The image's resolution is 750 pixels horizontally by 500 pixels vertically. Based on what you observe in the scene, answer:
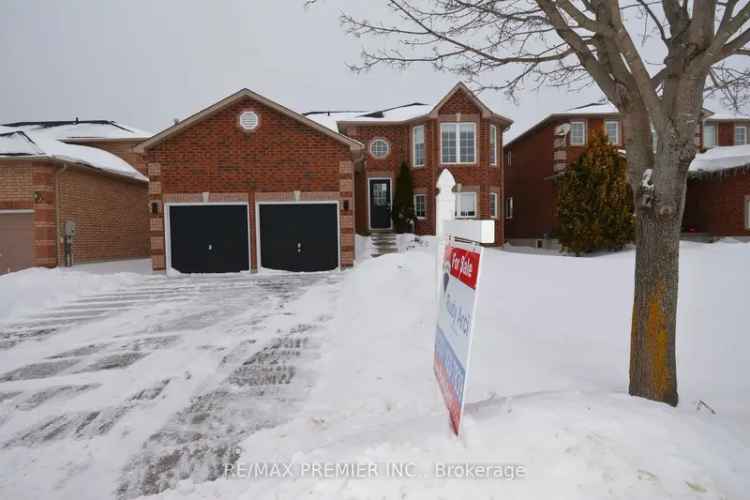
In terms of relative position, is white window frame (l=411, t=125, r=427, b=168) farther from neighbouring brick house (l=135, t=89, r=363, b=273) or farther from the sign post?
the sign post

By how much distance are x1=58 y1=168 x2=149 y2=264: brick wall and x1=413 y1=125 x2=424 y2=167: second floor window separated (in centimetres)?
1270

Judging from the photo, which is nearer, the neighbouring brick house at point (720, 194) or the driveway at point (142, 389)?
the driveway at point (142, 389)

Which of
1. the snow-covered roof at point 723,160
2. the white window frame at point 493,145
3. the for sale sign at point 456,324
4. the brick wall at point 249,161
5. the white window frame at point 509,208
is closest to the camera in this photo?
the for sale sign at point 456,324

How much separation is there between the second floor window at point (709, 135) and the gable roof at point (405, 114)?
40.5ft

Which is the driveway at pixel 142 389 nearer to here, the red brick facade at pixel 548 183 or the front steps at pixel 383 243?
the front steps at pixel 383 243

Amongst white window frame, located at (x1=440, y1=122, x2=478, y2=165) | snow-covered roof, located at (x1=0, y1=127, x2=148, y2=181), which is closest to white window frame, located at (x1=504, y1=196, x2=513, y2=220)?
white window frame, located at (x1=440, y1=122, x2=478, y2=165)

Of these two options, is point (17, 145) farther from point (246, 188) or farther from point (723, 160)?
point (723, 160)

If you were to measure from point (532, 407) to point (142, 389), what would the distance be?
13.5ft

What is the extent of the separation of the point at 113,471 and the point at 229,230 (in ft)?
40.4

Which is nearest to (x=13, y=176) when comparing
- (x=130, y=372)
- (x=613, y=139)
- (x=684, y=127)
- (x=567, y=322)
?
(x=130, y=372)

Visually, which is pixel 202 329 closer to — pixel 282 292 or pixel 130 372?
pixel 130 372

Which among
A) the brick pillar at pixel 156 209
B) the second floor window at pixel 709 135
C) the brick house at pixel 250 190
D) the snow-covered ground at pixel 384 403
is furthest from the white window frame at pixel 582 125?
the brick pillar at pixel 156 209

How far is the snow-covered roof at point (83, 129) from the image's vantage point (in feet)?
81.3

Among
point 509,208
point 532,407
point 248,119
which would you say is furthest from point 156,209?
point 509,208
